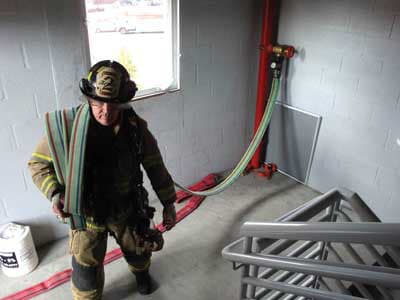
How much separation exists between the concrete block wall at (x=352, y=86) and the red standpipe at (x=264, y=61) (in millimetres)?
133

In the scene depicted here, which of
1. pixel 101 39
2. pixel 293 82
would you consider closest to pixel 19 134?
pixel 101 39

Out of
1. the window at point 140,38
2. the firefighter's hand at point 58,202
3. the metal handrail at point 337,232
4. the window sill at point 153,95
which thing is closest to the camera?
the metal handrail at point 337,232

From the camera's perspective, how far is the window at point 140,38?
7.36 feet

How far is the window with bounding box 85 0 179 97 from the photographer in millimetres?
2242

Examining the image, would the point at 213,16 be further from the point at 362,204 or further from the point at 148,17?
the point at 362,204

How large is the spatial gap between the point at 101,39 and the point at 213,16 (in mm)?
928

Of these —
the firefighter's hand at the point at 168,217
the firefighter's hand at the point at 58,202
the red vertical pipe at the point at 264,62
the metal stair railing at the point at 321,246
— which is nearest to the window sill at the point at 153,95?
the red vertical pipe at the point at 264,62


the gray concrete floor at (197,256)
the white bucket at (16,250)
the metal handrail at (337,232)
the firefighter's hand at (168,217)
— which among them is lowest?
the gray concrete floor at (197,256)

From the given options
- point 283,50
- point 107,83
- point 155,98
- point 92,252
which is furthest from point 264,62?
point 92,252

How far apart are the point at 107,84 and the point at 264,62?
1.97 m

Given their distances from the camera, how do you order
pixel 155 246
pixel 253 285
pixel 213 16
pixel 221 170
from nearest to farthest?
pixel 253 285, pixel 155 246, pixel 213 16, pixel 221 170

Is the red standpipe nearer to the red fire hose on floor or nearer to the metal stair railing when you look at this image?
the red fire hose on floor

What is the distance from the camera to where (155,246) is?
1829 millimetres

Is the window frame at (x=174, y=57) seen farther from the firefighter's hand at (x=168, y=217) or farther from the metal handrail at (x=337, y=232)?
the metal handrail at (x=337, y=232)
